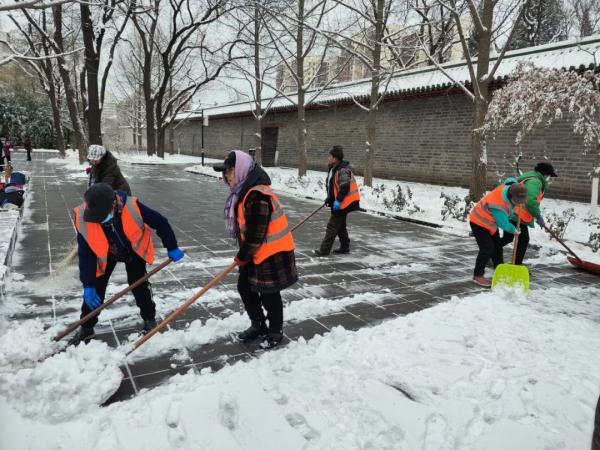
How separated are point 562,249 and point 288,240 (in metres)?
5.45

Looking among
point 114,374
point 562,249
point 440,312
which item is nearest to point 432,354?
point 440,312

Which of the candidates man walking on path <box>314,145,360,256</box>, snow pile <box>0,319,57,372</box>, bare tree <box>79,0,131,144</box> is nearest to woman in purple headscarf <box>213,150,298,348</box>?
snow pile <box>0,319,57,372</box>

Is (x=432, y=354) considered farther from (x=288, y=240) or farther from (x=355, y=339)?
(x=288, y=240)

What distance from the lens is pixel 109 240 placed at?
10.9 feet

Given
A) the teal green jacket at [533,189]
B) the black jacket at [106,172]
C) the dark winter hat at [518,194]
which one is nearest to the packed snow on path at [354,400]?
the dark winter hat at [518,194]

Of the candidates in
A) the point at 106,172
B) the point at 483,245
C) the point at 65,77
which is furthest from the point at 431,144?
the point at 65,77

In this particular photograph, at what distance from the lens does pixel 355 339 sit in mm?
3658

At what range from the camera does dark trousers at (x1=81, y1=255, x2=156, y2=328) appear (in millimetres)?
3467

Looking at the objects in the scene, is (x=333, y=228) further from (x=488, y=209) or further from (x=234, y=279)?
(x=488, y=209)

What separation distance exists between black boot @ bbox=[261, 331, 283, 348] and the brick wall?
27.8ft

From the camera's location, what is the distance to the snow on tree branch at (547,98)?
7.88 m

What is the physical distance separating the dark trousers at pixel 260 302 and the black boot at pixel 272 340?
24 millimetres

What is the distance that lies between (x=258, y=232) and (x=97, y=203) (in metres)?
1.08

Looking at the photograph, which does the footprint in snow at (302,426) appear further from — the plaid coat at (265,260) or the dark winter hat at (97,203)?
the dark winter hat at (97,203)
